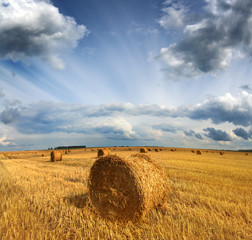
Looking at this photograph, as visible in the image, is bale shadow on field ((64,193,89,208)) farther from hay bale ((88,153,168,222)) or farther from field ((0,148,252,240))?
hay bale ((88,153,168,222))

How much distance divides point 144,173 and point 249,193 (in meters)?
4.90

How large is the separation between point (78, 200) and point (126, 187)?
1.92m

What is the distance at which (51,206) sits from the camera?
20.5 ft

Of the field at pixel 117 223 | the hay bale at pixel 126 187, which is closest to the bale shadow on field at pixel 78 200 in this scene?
the field at pixel 117 223

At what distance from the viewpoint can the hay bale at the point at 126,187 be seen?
5.95 metres

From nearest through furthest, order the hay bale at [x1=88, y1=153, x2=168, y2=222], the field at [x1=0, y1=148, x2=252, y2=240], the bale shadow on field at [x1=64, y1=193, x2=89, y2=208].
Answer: the field at [x1=0, y1=148, x2=252, y2=240] → the hay bale at [x1=88, y1=153, x2=168, y2=222] → the bale shadow on field at [x1=64, y1=193, x2=89, y2=208]

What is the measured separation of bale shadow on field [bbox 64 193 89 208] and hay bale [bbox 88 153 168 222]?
30 cm

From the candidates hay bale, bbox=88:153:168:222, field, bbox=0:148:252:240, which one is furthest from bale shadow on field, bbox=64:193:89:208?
hay bale, bbox=88:153:168:222

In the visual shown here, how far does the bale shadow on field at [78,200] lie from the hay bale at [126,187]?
0.30 metres

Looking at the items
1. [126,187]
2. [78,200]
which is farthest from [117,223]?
[78,200]

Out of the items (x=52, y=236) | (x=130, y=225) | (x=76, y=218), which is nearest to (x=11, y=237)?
(x=52, y=236)

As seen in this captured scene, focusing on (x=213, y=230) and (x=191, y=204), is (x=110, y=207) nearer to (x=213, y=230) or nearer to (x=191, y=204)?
(x=191, y=204)

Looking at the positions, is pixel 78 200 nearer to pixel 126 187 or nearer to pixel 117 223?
pixel 117 223

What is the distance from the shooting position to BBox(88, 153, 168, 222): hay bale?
5.95m
